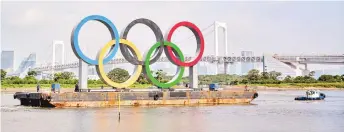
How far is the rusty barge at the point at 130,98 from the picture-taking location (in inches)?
1544

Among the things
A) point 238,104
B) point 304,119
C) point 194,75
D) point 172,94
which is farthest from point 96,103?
point 304,119

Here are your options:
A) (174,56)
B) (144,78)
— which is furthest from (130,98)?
(144,78)

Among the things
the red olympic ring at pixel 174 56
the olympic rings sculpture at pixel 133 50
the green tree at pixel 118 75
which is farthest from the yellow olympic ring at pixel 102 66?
the green tree at pixel 118 75

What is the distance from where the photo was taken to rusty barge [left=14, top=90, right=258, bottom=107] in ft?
129

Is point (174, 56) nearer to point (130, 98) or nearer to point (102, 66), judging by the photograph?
point (130, 98)

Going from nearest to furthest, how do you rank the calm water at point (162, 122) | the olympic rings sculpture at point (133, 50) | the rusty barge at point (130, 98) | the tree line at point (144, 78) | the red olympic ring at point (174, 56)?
the calm water at point (162, 122), the rusty barge at point (130, 98), the olympic rings sculpture at point (133, 50), the red olympic ring at point (174, 56), the tree line at point (144, 78)

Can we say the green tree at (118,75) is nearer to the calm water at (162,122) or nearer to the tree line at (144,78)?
the tree line at (144,78)

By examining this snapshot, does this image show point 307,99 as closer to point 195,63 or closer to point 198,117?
point 195,63

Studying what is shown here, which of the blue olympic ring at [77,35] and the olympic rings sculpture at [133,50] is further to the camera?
the olympic rings sculpture at [133,50]

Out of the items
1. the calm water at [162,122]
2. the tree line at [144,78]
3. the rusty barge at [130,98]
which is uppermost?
the tree line at [144,78]

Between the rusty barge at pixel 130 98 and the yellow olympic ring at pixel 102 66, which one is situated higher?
the yellow olympic ring at pixel 102 66

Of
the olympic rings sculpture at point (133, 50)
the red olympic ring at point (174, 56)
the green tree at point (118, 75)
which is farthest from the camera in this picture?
the green tree at point (118, 75)

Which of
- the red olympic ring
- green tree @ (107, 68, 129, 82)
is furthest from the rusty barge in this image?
green tree @ (107, 68, 129, 82)

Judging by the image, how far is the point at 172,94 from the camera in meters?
43.8
